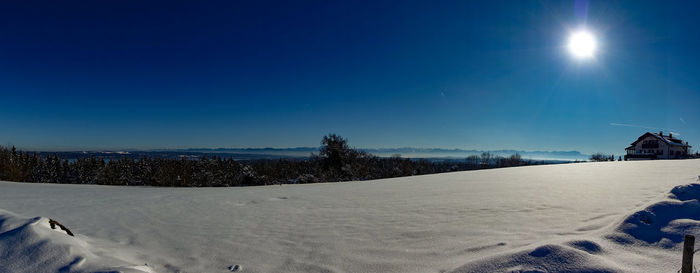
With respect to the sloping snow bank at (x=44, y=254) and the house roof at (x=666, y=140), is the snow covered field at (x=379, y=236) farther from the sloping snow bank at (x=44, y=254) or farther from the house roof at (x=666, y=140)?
the house roof at (x=666, y=140)

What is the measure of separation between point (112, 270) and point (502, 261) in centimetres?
292

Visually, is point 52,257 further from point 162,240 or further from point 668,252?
point 668,252

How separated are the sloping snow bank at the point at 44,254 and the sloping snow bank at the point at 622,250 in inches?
113

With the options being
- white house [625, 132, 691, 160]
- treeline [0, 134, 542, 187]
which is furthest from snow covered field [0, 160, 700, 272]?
white house [625, 132, 691, 160]

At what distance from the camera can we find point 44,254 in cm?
231

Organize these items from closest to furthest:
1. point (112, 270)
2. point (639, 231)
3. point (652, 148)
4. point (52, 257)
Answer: point (112, 270)
point (52, 257)
point (639, 231)
point (652, 148)

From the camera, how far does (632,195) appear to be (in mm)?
5359

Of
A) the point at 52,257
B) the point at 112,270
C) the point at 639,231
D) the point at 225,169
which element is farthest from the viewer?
the point at 225,169

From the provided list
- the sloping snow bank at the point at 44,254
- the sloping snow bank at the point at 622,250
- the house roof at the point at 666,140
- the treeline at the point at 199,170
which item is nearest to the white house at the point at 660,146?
the house roof at the point at 666,140

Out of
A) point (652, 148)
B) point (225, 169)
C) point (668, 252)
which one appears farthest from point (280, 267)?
point (225, 169)

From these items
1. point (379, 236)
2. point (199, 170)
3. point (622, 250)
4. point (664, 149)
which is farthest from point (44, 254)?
point (199, 170)

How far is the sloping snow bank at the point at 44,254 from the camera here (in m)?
2.17

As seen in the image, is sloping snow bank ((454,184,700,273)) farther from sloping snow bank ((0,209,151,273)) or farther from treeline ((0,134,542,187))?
treeline ((0,134,542,187))

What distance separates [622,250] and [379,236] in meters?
2.43
